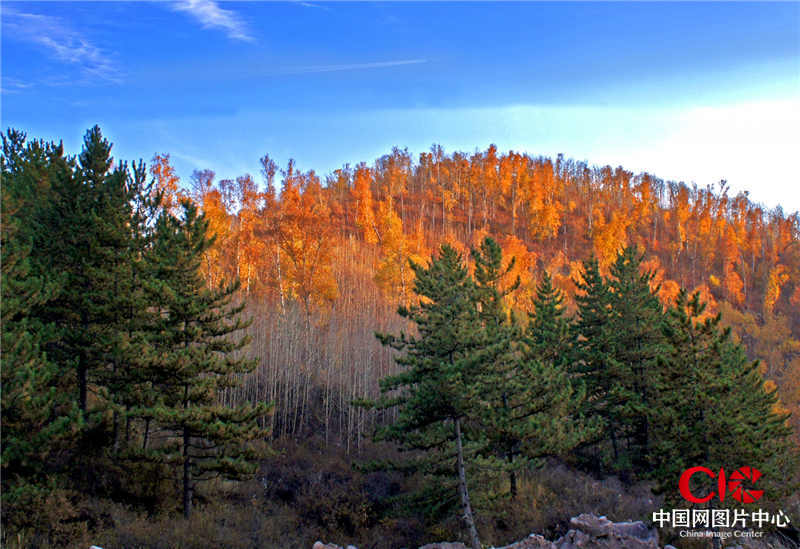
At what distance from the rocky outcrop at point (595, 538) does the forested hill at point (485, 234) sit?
46.1 ft

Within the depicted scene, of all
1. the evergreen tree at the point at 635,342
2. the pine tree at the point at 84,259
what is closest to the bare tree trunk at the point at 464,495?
the evergreen tree at the point at 635,342

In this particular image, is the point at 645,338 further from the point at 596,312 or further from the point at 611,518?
the point at 611,518

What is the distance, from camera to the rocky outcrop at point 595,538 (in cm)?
1392

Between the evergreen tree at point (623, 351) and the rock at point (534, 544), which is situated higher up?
the evergreen tree at point (623, 351)

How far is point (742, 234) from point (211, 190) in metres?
89.5

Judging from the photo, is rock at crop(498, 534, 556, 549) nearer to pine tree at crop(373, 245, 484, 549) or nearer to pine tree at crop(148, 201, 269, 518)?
pine tree at crop(373, 245, 484, 549)

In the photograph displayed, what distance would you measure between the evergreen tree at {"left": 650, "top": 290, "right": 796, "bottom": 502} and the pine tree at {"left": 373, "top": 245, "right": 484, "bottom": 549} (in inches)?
227

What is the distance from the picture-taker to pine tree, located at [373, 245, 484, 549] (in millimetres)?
13570

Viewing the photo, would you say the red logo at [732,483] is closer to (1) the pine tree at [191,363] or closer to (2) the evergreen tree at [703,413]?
(2) the evergreen tree at [703,413]

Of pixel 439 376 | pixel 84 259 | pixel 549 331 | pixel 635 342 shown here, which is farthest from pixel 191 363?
pixel 635 342

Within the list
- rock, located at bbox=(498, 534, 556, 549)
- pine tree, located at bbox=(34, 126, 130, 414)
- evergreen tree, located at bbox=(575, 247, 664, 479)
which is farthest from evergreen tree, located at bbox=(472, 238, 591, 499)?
pine tree, located at bbox=(34, 126, 130, 414)

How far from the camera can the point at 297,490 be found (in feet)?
64.1

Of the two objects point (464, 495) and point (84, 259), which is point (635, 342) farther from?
point (84, 259)

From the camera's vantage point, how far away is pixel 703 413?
14.6 m
